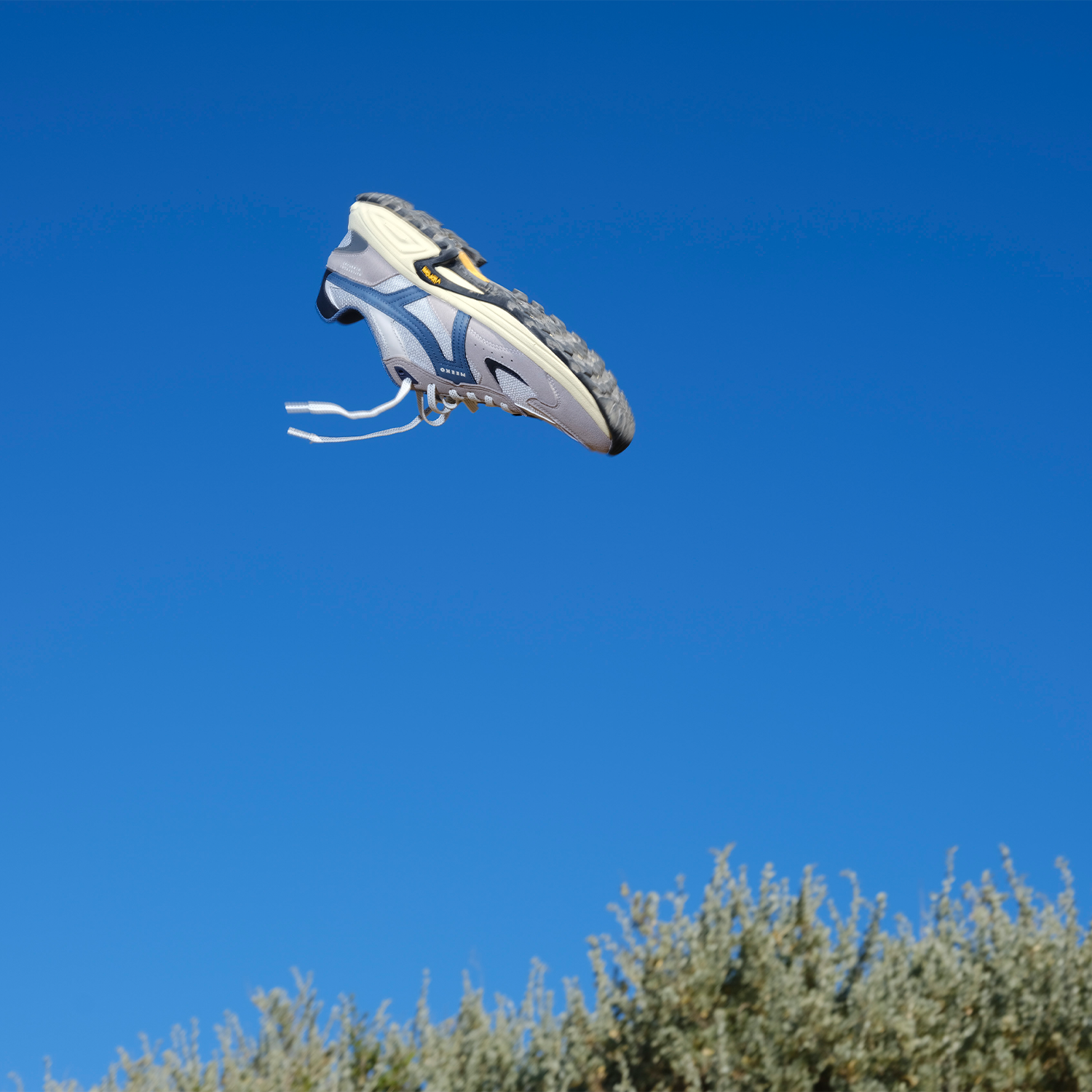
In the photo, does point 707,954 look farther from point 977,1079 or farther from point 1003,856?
point 1003,856

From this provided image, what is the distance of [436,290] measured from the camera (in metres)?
6.97

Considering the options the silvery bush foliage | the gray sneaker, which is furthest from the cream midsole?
the silvery bush foliage

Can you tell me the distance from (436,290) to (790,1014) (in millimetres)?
4687

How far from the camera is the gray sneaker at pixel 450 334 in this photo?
20.8ft

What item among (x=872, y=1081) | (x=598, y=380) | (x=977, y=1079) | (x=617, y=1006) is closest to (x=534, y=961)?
(x=617, y=1006)

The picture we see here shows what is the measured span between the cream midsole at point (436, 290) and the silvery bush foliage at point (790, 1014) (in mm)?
2976

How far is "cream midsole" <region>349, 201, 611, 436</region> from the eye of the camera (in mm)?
6297

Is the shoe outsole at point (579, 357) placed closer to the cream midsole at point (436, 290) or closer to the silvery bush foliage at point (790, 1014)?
the cream midsole at point (436, 290)

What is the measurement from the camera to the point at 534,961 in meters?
7.09
